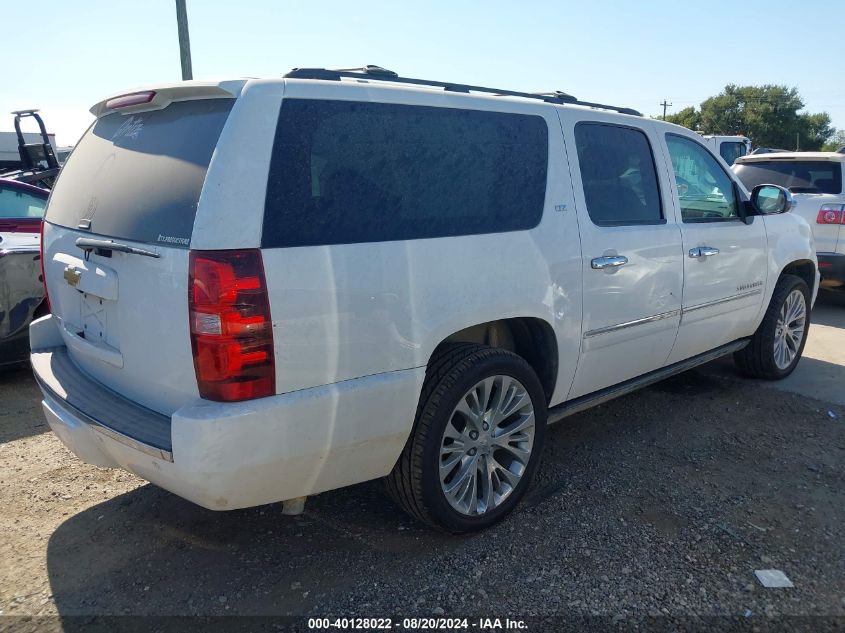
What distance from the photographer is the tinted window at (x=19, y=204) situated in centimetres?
718

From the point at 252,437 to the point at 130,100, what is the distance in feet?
5.14

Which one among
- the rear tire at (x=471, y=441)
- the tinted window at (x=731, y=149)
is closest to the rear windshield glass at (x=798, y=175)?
the rear tire at (x=471, y=441)

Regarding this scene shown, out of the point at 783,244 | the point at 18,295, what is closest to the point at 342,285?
the point at 18,295

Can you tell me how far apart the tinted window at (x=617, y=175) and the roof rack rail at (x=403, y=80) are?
0.23 meters

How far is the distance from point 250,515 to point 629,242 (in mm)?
2421

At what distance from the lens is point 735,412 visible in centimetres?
478

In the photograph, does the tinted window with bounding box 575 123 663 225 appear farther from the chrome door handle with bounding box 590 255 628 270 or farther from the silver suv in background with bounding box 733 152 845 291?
the silver suv in background with bounding box 733 152 845 291

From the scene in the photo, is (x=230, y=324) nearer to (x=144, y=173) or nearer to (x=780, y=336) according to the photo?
(x=144, y=173)

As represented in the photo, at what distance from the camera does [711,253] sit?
4.34 m

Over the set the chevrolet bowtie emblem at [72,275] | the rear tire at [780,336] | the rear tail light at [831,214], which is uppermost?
the chevrolet bowtie emblem at [72,275]

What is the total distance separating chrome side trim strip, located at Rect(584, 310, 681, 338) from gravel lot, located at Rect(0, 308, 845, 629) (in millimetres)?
792

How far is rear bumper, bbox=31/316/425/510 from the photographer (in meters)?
2.37

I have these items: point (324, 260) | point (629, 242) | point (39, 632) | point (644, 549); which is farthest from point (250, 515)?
point (629, 242)

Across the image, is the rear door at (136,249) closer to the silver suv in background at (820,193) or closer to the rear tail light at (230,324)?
the rear tail light at (230,324)
